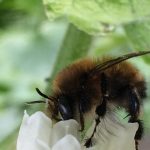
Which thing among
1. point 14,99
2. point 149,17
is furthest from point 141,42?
point 14,99

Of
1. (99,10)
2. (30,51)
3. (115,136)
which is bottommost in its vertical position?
(30,51)

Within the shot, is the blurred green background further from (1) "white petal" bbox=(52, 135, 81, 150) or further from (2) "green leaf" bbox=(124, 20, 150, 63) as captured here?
(1) "white petal" bbox=(52, 135, 81, 150)

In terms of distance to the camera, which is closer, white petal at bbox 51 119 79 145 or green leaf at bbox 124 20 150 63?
white petal at bbox 51 119 79 145

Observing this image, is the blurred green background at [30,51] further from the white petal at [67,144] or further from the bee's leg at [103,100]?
the white petal at [67,144]

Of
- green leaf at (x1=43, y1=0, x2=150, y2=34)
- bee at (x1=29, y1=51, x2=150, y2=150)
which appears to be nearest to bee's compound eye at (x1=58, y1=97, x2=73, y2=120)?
bee at (x1=29, y1=51, x2=150, y2=150)

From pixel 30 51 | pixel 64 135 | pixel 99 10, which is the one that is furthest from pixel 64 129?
pixel 30 51

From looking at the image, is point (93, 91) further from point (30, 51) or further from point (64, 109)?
point (30, 51)

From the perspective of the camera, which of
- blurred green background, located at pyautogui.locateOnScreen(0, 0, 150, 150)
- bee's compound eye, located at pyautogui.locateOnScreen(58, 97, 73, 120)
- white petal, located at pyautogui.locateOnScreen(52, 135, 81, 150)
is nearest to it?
white petal, located at pyautogui.locateOnScreen(52, 135, 81, 150)
